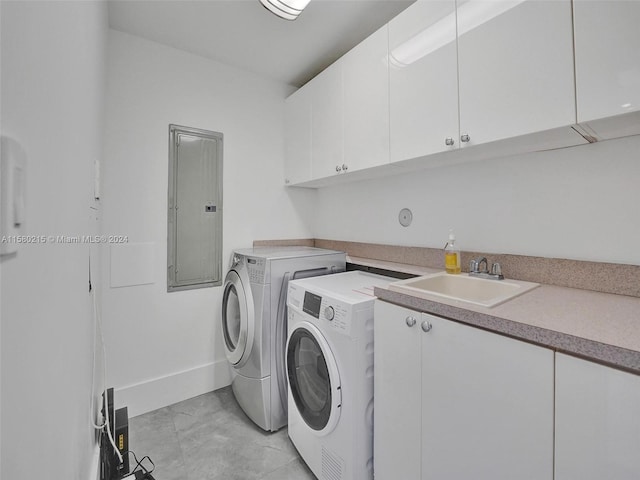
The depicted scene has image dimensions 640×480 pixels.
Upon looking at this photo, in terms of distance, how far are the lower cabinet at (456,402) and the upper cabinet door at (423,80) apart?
0.88 m

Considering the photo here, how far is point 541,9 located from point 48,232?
169 cm

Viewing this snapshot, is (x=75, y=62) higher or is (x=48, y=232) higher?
(x=75, y=62)

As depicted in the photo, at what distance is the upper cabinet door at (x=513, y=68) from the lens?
1067 mm

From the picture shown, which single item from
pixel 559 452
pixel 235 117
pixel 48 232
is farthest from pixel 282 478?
pixel 235 117

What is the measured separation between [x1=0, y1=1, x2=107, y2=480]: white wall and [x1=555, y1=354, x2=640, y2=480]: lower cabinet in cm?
115

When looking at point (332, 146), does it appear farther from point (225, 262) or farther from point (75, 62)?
point (75, 62)

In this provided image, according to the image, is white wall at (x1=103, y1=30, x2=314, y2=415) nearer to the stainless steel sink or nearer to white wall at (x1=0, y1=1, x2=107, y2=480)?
white wall at (x1=0, y1=1, x2=107, y2=480)

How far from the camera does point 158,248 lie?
2166mm

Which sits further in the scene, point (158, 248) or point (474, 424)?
point (158, 248)

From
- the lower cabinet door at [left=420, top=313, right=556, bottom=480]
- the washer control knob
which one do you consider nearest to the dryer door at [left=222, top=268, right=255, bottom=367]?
the washer control knob

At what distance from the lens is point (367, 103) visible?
183cm

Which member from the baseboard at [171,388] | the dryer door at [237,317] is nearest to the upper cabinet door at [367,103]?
the dryer door at [237,317]

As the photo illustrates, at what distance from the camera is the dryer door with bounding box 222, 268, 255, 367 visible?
187cm

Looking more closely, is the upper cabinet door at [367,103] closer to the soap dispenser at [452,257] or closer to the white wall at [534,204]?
the white wall at [534,204]
